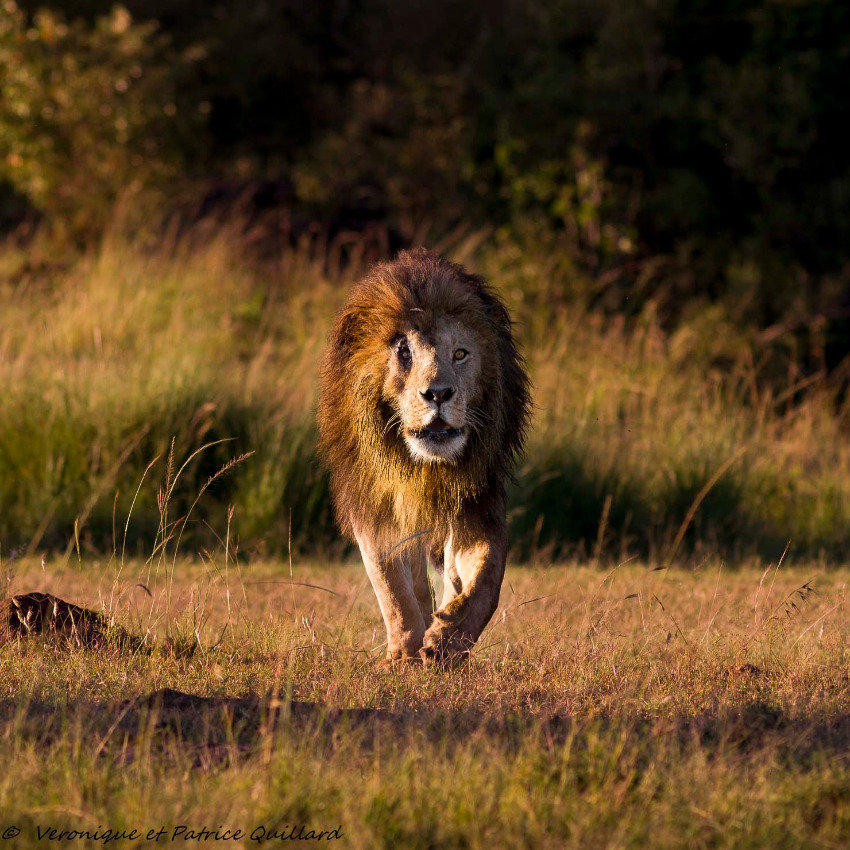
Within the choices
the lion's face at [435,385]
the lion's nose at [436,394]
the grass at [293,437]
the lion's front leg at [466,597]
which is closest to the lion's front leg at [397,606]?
the lion's front leg at [466,597]

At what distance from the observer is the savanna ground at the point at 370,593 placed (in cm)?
312

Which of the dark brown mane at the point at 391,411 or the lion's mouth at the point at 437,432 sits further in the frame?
the dark brown mane at the point at 391,411

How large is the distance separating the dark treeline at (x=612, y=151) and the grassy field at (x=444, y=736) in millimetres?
9115

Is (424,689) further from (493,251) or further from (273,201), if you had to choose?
(273,201)

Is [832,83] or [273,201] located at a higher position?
[832,83]

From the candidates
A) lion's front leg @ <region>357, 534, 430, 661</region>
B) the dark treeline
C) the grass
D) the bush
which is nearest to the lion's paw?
lion's front leg @ <region>357, 534, 430, 661</region>

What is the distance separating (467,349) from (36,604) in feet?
6.35

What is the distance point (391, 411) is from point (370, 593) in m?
1.88

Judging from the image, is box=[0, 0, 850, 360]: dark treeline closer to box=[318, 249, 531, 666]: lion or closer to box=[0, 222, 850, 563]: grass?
box=[0, 222, 850, 563]: grass

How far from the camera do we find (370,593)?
21.4 feet

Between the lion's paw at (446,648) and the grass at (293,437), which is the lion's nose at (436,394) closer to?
the lion's paw at (446,648)

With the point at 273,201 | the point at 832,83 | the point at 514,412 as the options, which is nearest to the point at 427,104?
the point at 273,201

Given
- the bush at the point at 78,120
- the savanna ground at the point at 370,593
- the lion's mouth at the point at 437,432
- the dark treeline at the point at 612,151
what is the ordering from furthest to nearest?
the dark treeline at the point at 612,151
the bush at the point at 78,120
the lion's mouth at the point at 437,432
the savanna ground at the point at 370,593

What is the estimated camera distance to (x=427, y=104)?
18797 millimetres
